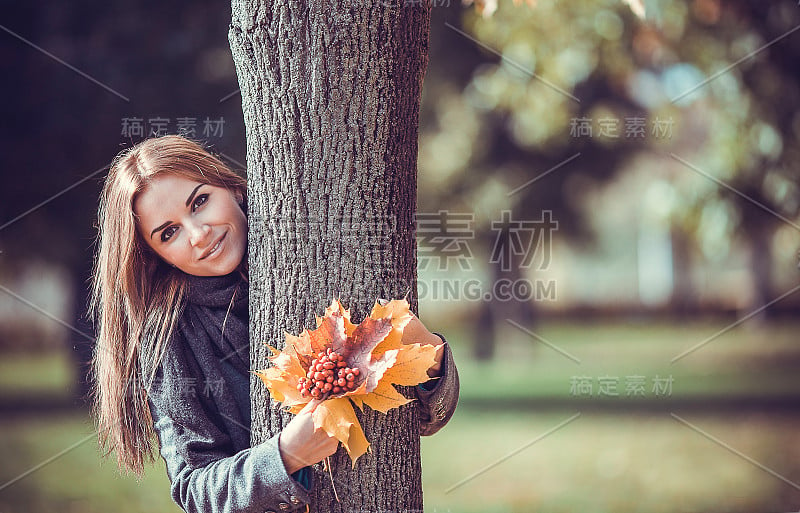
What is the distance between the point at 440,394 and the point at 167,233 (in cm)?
75

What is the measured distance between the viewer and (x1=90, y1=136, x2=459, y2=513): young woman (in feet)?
6.21

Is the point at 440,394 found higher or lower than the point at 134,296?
lower

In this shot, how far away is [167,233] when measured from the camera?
200 cm

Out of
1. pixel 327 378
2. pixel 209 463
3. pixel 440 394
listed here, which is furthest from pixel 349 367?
Result: pixel 209 463

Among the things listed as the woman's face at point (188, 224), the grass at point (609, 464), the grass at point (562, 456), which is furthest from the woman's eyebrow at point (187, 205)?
the grass at point (609, 464)

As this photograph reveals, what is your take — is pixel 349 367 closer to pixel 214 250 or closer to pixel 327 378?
pixel 327 378

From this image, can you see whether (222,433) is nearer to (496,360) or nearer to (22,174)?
(22,174)

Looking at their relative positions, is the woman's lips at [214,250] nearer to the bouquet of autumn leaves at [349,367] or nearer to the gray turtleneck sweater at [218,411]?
the gray turtleneck sweater at [218,411]

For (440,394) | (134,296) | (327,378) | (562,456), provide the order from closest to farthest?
(327,378) < (440,394) < (134,296) < (562,456)

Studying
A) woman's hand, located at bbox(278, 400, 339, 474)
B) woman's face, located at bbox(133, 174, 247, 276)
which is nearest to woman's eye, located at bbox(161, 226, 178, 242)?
woman's face, located at bbox(133, 174, 247, 276)

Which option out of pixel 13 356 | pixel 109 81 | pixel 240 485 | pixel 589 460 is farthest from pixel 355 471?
pixel 13 356

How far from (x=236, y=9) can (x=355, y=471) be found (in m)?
1.06

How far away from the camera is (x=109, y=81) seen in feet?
24.3

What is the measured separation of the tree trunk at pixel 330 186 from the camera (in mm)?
1810
